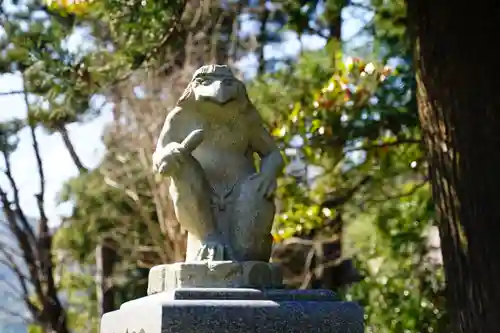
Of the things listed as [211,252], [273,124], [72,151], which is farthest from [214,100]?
[72,151]

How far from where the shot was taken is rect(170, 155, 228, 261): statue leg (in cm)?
399

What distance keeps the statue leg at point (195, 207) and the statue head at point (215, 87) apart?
0.36 m

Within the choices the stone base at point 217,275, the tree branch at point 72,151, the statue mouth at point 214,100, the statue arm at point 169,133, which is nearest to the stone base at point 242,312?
the stone base at point 217,275

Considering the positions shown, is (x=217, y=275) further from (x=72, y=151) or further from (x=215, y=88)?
(x=72, y=151)

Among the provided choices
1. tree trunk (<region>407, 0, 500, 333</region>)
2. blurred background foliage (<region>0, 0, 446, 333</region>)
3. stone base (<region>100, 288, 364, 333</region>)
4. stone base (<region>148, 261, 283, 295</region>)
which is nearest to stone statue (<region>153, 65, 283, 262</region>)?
stone base (<region>148, 261, 283, 295</region>)

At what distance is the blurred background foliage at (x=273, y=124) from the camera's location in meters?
6.77

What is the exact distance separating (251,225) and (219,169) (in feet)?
1.26

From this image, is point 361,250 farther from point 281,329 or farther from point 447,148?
point 281,329

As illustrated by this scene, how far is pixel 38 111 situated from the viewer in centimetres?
739

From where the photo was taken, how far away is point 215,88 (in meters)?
4.18

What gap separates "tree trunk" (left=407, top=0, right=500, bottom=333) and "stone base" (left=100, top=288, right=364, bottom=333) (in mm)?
1400

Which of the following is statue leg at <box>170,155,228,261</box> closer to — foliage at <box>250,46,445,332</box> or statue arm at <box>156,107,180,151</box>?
statue arm at <box>156,107,180,151</box>

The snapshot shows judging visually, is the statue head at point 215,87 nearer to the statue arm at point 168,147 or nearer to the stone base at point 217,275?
the statue arm at point 168,147

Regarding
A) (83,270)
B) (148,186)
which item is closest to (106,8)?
(148,186)
